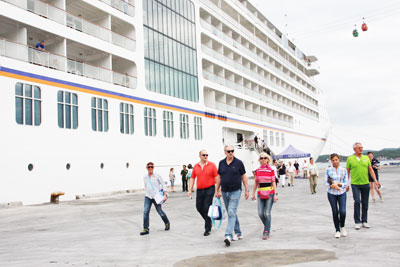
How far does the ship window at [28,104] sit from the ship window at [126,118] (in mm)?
6583

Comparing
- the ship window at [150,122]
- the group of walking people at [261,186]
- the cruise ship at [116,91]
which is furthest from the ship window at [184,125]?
the group of walking people at [261,186]

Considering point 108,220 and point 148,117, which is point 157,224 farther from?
point 148,117

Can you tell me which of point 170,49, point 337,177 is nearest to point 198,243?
point 337,177

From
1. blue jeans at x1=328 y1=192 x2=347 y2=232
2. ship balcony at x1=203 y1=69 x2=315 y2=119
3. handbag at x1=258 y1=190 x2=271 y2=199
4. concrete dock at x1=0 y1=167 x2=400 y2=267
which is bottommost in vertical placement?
concrete dock at x1=0 y1=167 x2=400 y2=267

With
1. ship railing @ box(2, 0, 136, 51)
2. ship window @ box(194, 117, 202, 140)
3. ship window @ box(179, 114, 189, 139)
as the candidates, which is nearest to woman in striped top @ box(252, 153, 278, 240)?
ship railing @ box(2, 0, 136, 51)

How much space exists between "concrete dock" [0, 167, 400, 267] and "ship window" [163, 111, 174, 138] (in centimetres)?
1897

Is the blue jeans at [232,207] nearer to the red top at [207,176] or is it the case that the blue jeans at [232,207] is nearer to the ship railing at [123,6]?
the red top at [207,176]

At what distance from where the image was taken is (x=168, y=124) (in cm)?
3092

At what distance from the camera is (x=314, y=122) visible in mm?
72938

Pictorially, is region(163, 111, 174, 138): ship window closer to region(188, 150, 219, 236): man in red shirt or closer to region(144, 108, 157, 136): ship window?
region(144, 108, 157, 136): ship window

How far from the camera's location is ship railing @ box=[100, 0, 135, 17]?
26.6 m

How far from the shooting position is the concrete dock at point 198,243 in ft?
19.5

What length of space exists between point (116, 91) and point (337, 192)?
793 inches

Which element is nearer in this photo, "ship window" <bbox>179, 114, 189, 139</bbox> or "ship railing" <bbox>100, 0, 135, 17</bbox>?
"ship railing" <bbox>100, 0, 135, 17</bbox>
